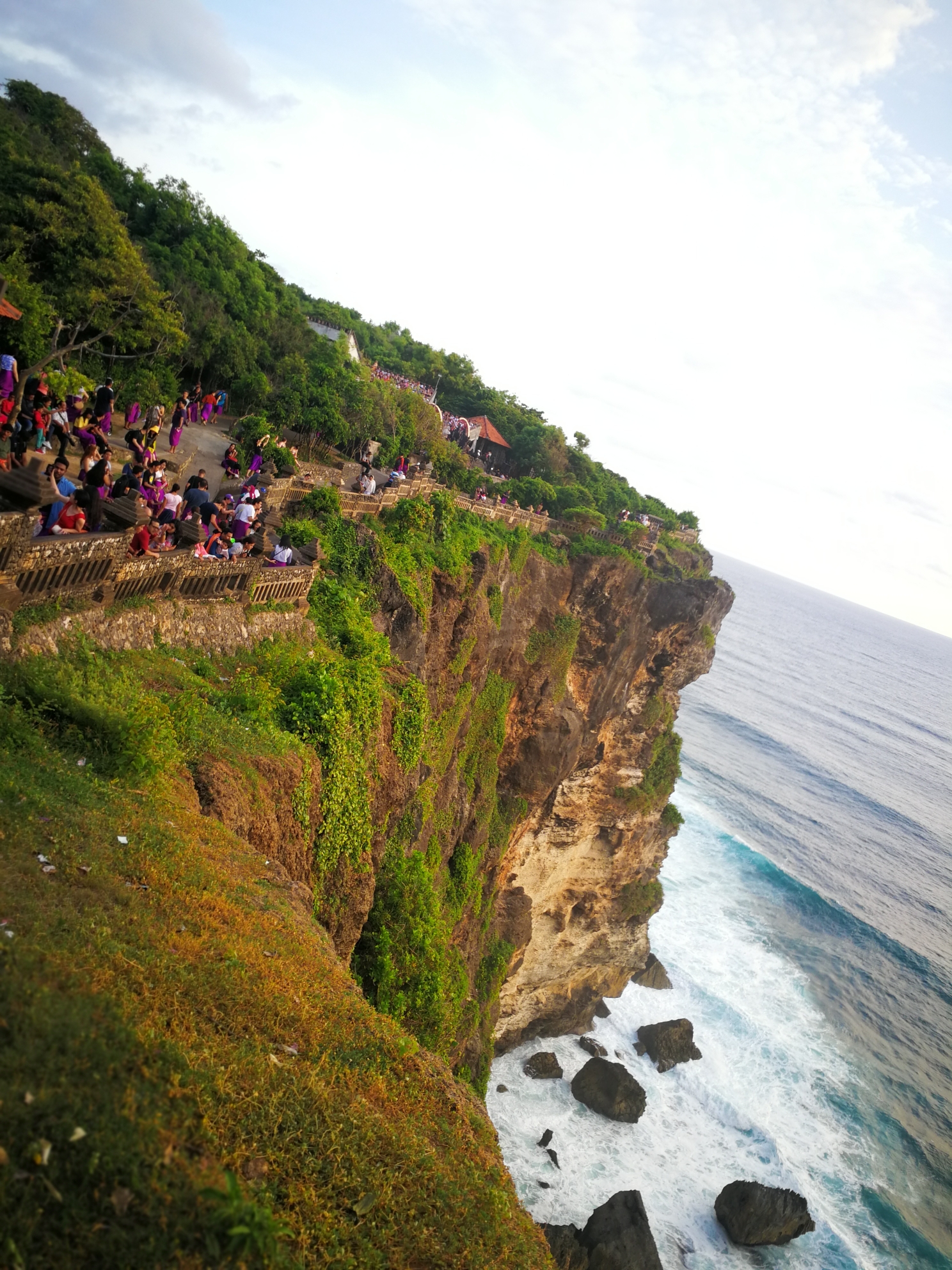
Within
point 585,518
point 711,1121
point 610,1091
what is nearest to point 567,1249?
point 610,1091

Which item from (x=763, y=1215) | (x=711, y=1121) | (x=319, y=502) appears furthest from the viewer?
(x=711, y=1121)

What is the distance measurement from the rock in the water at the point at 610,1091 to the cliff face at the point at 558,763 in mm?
4474

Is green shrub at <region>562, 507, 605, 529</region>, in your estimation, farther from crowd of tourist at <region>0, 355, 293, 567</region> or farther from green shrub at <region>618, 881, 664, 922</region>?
crowd of tourist at <region>0, 355, 293, 567</region>

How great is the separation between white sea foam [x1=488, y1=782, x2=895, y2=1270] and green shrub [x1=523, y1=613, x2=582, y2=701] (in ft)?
60.6

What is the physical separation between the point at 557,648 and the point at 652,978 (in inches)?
836

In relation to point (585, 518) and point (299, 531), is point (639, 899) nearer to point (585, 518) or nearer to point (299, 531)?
point (585, 518)

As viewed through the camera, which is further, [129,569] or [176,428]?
[176,428]

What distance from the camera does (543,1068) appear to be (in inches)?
1332

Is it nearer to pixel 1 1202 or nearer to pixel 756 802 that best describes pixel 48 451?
pixel 1 1202

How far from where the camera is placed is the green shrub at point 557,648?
1390 inches

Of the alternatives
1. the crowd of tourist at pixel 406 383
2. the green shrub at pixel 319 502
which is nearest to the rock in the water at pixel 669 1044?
the green shrub at pixel 319 502

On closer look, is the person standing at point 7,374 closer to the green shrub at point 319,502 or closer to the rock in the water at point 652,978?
the green shrub at point 319,502

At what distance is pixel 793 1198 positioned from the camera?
90.1 ft

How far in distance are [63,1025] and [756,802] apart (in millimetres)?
69413
